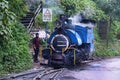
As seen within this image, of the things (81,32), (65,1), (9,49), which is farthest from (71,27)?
(65,1)

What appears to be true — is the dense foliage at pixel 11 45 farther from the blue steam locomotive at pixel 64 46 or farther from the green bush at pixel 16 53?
the blue steam locomotive at pixel 64 46

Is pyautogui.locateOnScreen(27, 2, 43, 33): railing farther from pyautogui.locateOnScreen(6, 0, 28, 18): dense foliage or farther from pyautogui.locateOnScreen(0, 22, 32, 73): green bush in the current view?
pyautogui.locateOnScreen(0, 22, 32, 73): green bush

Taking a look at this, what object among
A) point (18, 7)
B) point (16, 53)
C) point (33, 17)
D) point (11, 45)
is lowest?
point (16, 53)

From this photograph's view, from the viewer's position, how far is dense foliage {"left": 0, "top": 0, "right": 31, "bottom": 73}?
680 inches

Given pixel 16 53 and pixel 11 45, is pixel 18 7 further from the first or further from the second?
pixel 16 53

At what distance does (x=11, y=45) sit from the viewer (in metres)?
19.1

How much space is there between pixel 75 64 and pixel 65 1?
30.9 feet

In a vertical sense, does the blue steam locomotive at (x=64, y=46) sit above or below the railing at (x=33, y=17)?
below

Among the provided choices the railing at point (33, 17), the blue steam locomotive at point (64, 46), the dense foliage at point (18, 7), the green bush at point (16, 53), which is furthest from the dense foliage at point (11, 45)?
the railing at point (33, 17)

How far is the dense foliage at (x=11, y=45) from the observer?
17.3m

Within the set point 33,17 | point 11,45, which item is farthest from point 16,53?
point 33,17

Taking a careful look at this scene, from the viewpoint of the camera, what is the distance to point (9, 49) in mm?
18859

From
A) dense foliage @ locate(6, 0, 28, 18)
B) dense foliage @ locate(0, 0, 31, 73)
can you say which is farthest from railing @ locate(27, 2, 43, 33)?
dense foliage @ locate(0, 0, 31, 73)

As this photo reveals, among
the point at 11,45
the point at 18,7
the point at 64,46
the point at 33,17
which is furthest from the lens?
the point at 33,17
